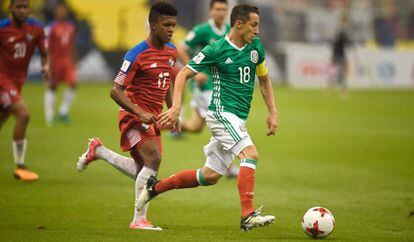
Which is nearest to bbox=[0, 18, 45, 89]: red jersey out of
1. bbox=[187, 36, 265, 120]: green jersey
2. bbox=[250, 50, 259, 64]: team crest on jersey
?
bbox=[187, 36, 265, 120]: green jersey

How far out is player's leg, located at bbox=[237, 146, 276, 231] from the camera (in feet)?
26.9

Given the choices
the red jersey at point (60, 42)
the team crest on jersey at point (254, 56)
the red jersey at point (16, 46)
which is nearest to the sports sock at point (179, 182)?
the team crest on jersey at point (254, 56)

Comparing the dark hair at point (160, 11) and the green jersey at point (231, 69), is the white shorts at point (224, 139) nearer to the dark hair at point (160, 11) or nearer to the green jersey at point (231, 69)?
the green jersey at point (231, 69)

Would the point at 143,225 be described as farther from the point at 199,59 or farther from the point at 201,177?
the point at 199,59

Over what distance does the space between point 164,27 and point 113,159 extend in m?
1.70

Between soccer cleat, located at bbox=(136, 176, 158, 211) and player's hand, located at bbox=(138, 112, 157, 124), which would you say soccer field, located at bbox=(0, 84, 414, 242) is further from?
player's hand, located at bbox=(138, 112, 157, 124)

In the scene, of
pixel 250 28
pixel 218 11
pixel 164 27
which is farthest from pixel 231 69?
pixel 218 11

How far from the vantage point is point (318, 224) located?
826cm

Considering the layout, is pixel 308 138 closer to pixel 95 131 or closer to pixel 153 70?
pixel 95 131

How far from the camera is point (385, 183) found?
502 inches

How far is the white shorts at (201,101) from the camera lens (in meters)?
14.2

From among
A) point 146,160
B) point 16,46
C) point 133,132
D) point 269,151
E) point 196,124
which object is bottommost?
point 269,151

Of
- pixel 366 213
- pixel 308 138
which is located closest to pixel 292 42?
pixel 308 138

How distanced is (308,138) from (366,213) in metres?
8.86
